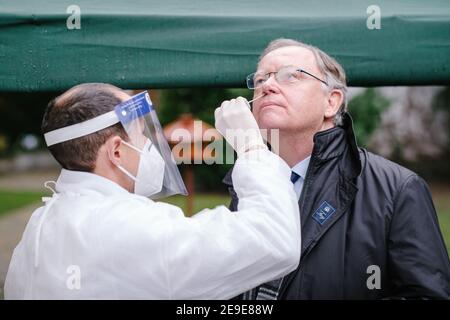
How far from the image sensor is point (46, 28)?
2.57 metres

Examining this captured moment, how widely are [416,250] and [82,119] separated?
4.42 ft

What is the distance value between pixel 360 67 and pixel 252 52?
51 centimetres

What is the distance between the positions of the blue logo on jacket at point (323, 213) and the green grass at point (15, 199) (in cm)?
1641

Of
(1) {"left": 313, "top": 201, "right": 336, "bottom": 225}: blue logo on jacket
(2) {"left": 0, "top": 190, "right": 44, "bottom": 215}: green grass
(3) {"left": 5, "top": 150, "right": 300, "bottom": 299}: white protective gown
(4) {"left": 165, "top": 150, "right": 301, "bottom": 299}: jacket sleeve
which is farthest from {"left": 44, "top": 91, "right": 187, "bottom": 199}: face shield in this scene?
(2) {"left": 0, "top": 190, "right": 44, "bottom": 215}: green grass

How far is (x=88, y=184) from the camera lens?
6.56 ft

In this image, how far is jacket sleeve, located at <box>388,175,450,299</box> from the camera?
7.20 feet

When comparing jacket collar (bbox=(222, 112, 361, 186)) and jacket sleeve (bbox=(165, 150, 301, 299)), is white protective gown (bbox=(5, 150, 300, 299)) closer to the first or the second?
jacket sleeve (bbox=(165, 150, 301, 299))

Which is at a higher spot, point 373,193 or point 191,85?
point 191,85

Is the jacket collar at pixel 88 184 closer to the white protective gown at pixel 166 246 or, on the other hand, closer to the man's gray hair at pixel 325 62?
the white protective gown at pixel 166 246

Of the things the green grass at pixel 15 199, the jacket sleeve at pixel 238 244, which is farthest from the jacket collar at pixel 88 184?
the green grass at pixel 15 199

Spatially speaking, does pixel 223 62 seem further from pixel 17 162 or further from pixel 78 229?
pixel 17 162

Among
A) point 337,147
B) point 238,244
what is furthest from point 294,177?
point 238,244
